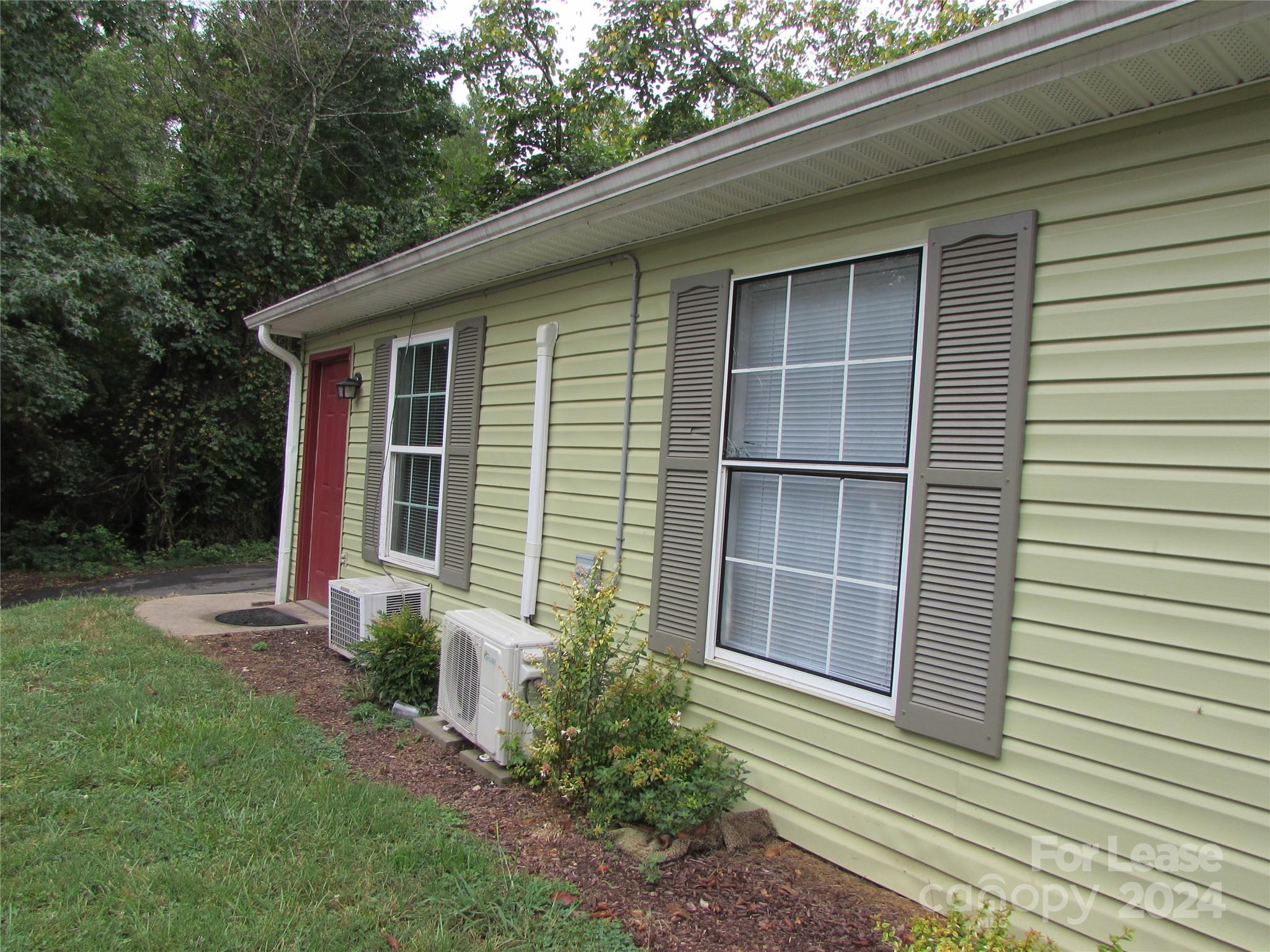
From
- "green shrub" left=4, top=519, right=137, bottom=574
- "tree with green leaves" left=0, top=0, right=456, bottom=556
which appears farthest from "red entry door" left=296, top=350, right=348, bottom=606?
"green shrub" left=4, top=519, right=137, bottom=574

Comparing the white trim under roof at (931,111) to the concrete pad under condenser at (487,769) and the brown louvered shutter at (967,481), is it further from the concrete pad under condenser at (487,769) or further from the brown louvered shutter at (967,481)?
the concrete pad under condenser at (487,769)

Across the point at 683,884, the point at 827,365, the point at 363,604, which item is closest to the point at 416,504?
the point at 363,604

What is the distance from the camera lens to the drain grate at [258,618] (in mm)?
6742

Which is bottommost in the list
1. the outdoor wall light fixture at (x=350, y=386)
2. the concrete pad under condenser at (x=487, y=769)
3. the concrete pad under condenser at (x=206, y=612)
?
the concrete pad under condenser at (x=206, y=612)

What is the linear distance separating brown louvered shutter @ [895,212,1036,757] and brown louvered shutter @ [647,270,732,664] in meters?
0.97

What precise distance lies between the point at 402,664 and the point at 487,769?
122cm

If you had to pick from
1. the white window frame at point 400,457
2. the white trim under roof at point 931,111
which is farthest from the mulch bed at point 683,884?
the white trim under roof at point 931,111

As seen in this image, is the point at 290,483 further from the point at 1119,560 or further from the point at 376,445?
the point at 1119,560

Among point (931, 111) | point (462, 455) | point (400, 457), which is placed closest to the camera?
point (931, 111)

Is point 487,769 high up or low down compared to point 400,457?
down

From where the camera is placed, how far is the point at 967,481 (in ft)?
8.51

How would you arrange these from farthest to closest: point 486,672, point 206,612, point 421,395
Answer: point 206,612, point 421,395, point 486,672

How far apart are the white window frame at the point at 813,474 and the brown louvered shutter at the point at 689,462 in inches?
1.1

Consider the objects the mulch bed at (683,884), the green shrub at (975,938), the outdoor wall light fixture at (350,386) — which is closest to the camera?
the green shrub at (975,938)
